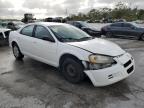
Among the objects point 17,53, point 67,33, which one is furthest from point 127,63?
point 17,53

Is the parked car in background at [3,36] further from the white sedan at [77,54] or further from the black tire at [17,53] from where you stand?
the white sedan at [77,54]

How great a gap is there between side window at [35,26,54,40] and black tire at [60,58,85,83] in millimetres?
944

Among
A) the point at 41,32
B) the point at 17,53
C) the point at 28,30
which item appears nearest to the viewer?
the point at 41,32

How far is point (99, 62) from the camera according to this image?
4211mm

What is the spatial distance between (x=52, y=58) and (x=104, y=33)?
11323 millimetres

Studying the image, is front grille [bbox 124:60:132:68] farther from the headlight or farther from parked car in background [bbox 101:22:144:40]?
parked car in background [bbox 101:22:144:40]

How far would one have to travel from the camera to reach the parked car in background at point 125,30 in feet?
43.6

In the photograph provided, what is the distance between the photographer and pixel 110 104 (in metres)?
3.73

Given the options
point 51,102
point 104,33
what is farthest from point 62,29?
point 104,33

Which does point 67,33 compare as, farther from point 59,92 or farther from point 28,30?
point 59,92

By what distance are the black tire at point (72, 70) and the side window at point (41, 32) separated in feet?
3.10

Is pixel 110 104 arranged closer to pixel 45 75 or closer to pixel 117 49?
pixel 117 49

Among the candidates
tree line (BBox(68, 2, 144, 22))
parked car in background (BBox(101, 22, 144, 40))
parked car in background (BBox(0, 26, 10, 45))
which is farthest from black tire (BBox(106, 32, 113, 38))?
tree line (BBox(68, 2, 144, 22))

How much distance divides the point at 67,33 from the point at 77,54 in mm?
1227
